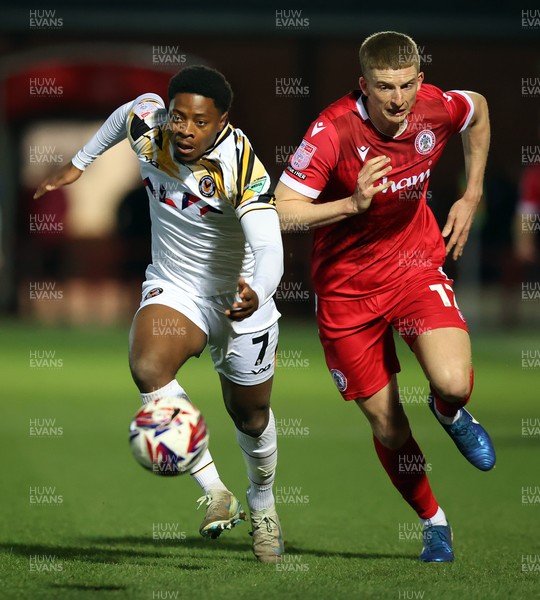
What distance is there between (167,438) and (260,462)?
1.38m

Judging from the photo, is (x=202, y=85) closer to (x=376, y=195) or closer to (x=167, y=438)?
(x=376, y=195)

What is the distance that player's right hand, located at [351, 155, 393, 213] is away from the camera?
6203mm

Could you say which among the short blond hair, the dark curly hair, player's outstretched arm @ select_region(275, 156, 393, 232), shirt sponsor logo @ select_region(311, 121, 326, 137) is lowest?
player's outstretched arm @ select_region(275, 156, 393, 232)

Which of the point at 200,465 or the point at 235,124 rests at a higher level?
the point at 235,124

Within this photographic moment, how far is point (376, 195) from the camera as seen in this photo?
22.0 ft

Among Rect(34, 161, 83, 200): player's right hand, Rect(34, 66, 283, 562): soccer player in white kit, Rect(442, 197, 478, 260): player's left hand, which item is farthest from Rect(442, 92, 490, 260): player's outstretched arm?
Rect(34, 161, 83, 200): player's right hand

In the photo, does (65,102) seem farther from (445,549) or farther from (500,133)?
(445,549)

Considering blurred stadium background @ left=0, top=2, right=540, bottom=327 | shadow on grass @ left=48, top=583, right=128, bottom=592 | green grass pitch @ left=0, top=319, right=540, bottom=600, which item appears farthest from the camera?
blurred stadium background @ left=0, top=2, right=540, bottom=327

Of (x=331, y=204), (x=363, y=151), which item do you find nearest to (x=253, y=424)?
(x=331, y=204)

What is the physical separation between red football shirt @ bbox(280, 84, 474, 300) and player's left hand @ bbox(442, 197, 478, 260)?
84mm

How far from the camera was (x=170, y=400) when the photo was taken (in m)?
5.87

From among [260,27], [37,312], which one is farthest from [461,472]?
[260,27]

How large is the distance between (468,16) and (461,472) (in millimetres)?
16371

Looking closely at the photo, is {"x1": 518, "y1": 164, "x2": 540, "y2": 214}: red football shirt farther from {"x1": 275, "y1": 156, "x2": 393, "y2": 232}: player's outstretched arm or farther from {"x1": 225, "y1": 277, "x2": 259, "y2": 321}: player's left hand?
{"x1": 225, "y1": 277, "x2": 259, "y2": 321}: player's left hand
